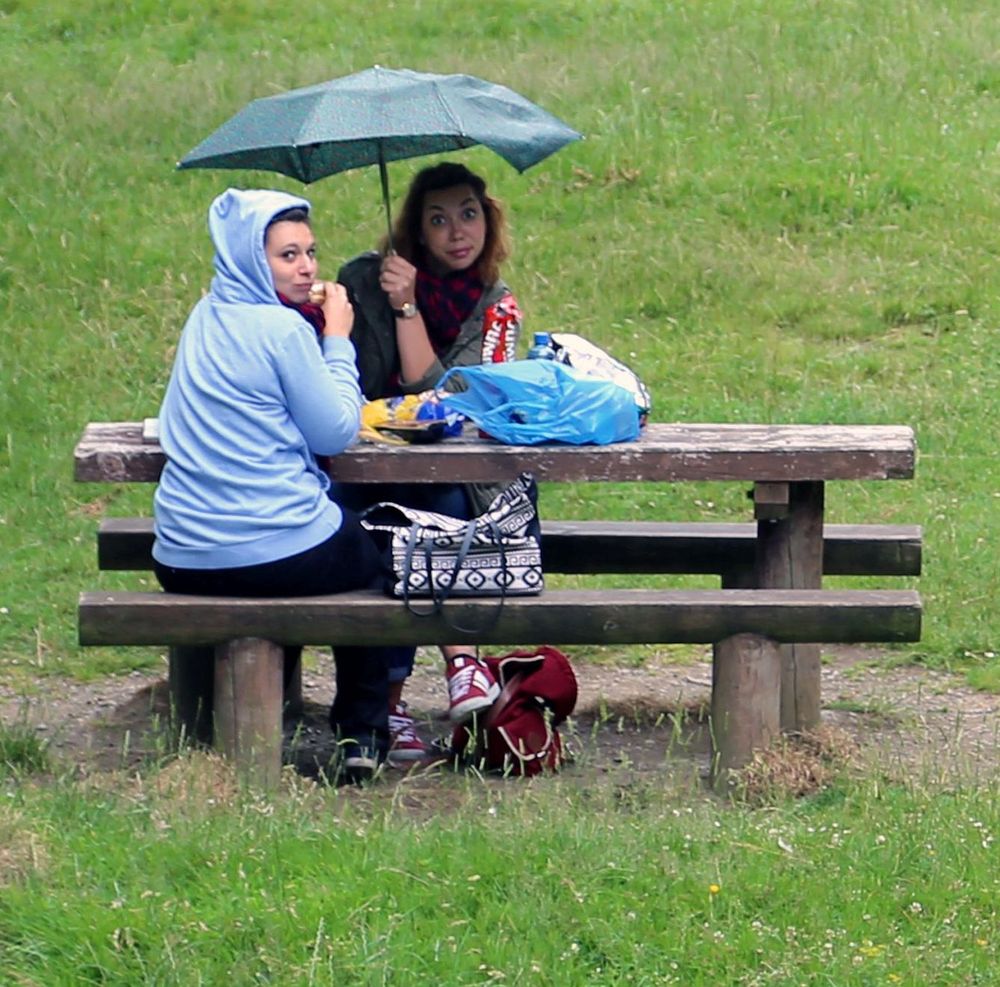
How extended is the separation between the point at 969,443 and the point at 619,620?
151 inches

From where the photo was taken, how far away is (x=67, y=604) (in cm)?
710

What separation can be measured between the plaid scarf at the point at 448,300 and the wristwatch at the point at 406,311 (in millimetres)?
205

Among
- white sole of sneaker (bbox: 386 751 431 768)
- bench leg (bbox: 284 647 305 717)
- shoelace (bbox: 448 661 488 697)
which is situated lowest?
white sole of sneaker (bbox: 386 751 431 768)

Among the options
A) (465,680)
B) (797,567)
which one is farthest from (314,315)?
(797,567)

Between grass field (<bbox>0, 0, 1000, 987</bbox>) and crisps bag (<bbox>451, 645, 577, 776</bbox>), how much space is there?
444 mm

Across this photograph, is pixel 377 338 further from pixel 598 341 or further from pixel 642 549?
pixel 598 341

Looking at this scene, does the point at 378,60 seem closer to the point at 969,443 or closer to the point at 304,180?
the point at 969,443

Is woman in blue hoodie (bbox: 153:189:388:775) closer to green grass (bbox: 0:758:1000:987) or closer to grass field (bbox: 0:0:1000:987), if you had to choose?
grass field (bbox: 0:0:1000:987)

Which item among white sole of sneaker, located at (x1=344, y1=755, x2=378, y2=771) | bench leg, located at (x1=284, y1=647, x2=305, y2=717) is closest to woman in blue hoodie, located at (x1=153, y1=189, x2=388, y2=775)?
white sole of sneaker, located at (x1=344, y1=755, x2=378, y2=771)

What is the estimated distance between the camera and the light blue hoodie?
15.9 feet

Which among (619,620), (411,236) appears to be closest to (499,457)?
(619,620)

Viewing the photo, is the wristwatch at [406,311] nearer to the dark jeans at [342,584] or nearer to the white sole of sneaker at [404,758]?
the dark jeans at [342,584]

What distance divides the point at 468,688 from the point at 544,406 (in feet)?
2.90

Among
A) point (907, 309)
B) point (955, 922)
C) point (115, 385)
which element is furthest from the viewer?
point (907, 309)
